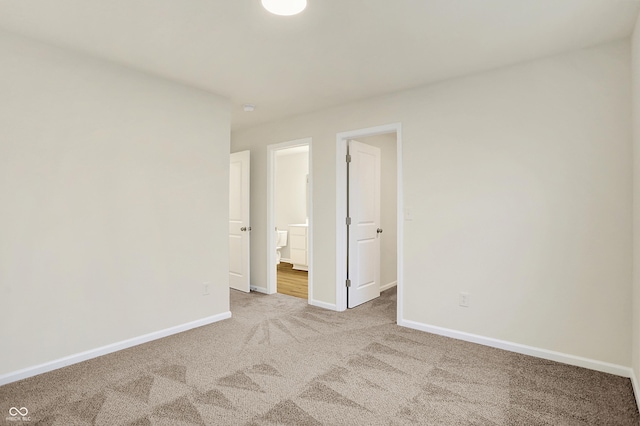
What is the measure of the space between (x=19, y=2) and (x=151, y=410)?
8.18ft

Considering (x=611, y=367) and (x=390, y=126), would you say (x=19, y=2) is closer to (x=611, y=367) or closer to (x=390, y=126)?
(x=390, y=126)

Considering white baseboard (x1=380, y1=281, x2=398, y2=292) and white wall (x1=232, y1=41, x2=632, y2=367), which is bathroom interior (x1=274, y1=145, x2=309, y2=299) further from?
white wall (x1=232, y1=41, x2=632, y2=367)

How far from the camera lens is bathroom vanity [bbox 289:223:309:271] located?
675 cm

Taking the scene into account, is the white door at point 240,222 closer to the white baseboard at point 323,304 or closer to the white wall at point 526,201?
the white baseboard at point 323,304

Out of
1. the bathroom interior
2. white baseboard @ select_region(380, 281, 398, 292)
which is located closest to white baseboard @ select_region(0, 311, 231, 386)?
white baseboard @ select_region(380, 281, 398, 292)

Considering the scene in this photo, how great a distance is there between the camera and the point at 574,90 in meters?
2.61

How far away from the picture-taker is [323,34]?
2.38 m

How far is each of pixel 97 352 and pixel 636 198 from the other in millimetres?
4008

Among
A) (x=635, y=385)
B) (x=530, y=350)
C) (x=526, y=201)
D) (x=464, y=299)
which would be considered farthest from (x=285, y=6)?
(x=635, y=385)

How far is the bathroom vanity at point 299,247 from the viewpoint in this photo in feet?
22.1

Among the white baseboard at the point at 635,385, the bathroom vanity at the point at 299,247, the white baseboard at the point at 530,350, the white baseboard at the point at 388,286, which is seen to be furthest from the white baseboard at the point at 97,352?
the white baseboard at the point at 635,385

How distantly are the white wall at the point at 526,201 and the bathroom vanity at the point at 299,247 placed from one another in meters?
3.45

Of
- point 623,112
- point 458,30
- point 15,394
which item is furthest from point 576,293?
point 15,394

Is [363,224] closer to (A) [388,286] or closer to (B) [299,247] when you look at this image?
(A) [388,286]
